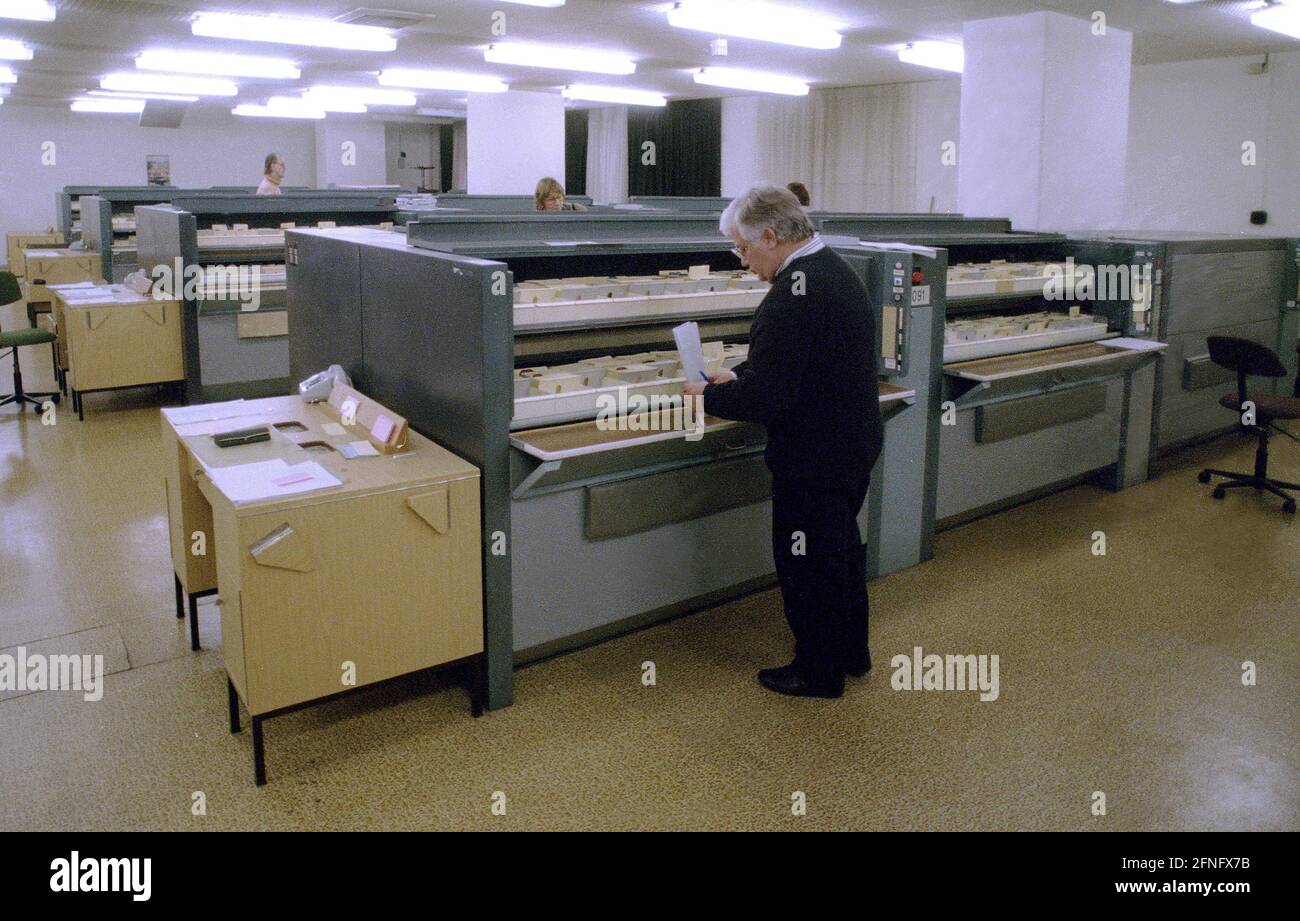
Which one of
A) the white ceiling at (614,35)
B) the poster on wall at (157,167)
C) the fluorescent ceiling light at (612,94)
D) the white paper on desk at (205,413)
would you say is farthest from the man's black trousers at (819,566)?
the poster on wall at (157,167)

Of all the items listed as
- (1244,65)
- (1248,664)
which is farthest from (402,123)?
(1248,664)

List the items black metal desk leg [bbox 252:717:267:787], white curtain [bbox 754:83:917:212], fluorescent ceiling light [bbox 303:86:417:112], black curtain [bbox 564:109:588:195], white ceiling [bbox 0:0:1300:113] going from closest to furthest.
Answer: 1. black metal desk leg [bbox 252:717:267:787]
2. white ceiling [bbox 0:0:1300:113]
3. white curtain [bbox 754:83:917:212]
4. fluorescent ceiling light [bbox 303:86:417:112]
5. black curtain [bbox 564:109:588:195]

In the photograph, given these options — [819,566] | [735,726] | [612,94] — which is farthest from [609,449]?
[612,94]

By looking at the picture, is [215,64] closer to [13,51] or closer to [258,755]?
[13,51]

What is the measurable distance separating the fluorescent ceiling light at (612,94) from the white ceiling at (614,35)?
649mm

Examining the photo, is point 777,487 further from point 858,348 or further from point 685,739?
point 685,739

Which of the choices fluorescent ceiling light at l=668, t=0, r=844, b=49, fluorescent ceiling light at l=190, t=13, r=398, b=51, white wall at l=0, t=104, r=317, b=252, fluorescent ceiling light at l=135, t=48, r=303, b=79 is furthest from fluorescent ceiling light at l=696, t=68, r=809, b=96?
white wall at l=0, t=104, r=317, b=252

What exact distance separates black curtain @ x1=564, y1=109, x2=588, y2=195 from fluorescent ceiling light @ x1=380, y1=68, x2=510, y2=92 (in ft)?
14.7

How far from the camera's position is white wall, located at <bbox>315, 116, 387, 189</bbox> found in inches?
781

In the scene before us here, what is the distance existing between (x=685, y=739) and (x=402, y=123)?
19.2 m

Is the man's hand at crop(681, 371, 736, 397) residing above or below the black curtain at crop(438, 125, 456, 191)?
below

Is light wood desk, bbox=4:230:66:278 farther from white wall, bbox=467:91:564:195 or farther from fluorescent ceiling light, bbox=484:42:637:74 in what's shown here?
fluorescent ceiling light, bbox=484:42:637:74

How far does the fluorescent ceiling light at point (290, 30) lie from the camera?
303 inches

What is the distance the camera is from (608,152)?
16.3 m
